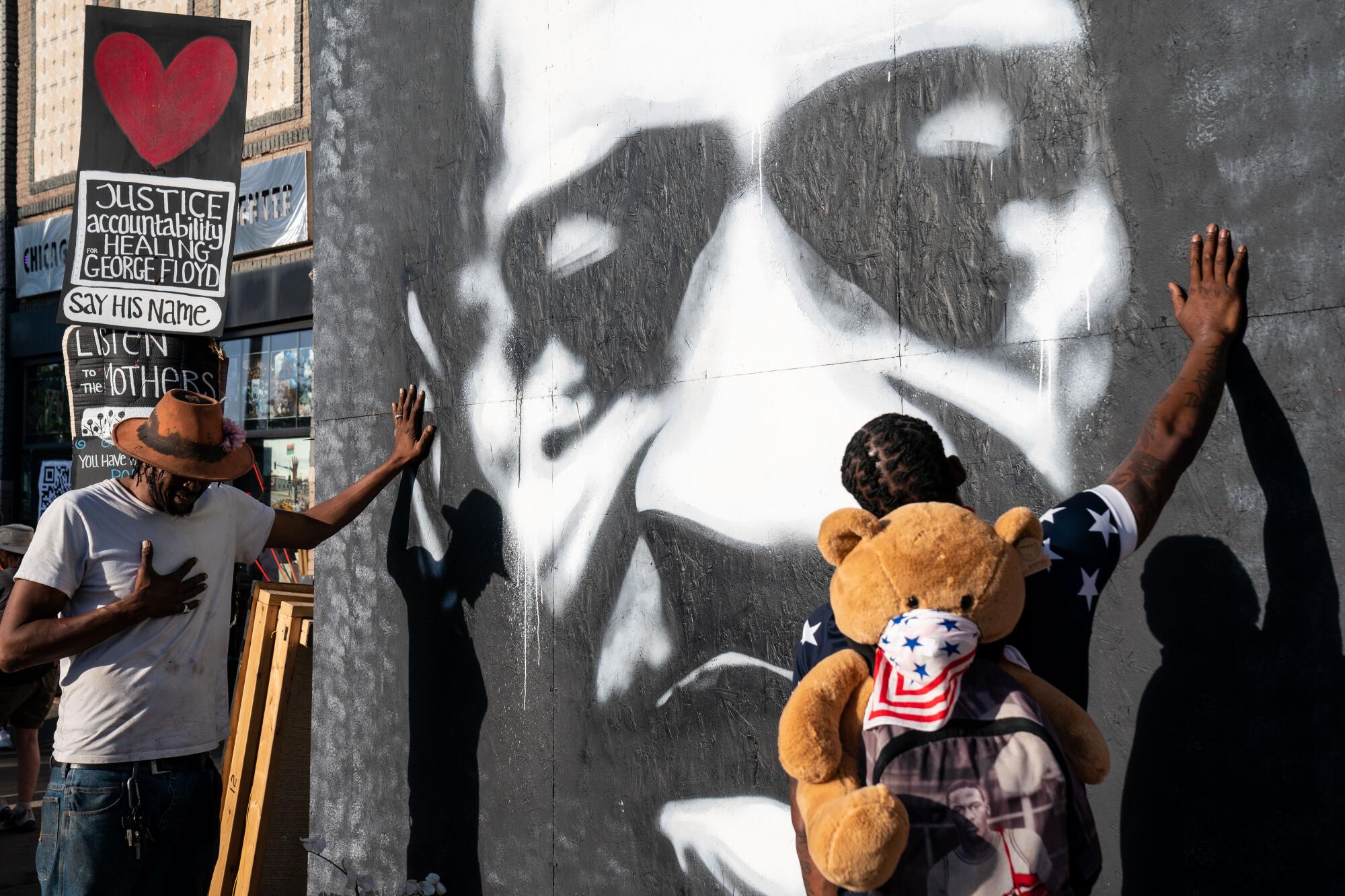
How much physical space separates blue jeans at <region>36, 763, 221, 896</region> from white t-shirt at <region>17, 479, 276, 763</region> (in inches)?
2.9

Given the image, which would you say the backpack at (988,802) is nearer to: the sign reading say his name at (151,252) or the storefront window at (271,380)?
the sign reading say his name at (151,252)

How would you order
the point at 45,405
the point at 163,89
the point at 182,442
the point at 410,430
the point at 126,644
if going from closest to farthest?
the point at 126,644, the point at 182,442, the point at 410,430, the point at 163,89, the point at 45,405

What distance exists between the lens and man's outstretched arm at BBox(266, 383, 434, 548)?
167 inches

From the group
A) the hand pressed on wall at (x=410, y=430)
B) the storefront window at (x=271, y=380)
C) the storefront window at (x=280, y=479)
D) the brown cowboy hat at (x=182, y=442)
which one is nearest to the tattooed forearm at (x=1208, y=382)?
the brown cowboy hat at (x=182, y=442)

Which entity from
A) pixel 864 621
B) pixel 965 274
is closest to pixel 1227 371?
pixel 965 274

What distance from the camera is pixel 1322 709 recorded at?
257cm

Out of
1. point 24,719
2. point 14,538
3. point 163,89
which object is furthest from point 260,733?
point 14,538

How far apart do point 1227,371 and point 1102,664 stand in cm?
73

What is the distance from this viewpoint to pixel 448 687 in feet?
14.7

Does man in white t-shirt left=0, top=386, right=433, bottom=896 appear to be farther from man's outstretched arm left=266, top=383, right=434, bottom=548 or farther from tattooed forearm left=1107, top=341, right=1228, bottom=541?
tattooed forearm left=1107, top=341, right=1228, bottom=541

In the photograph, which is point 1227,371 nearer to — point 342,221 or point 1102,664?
point 1102,664

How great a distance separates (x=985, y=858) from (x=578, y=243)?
8.74ft

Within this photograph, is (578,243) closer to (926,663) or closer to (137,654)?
(137,654)

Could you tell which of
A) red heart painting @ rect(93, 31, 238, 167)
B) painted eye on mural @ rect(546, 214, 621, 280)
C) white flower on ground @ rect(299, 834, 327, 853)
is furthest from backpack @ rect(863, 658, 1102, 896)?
red heart painting @ rect(93, 31, 238, 167)
